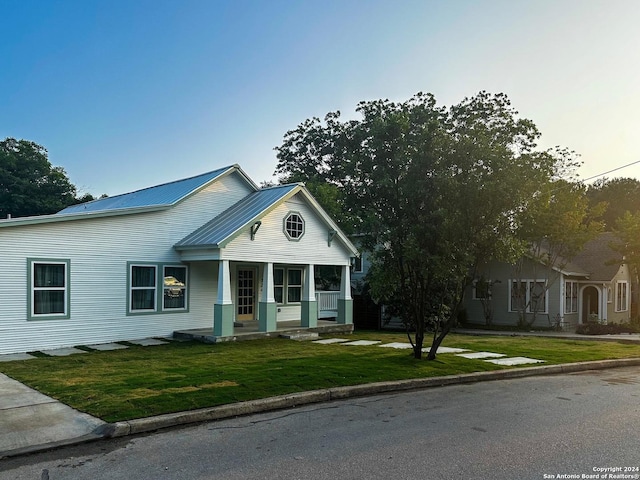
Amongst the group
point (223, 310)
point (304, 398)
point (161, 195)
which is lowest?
point (304, 398)

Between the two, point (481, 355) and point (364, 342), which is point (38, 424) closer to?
point (481, 355)

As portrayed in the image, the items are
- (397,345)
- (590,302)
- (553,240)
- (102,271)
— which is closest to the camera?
(102,271)

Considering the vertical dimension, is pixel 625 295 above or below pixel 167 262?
below

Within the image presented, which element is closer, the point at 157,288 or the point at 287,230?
the point at 157,288

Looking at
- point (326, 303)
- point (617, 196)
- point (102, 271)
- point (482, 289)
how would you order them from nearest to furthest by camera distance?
point (102, 271), point (326, 303), point (482, 289), point (617, 196)

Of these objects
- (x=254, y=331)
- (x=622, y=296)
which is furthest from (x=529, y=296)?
(x=254, y=331)

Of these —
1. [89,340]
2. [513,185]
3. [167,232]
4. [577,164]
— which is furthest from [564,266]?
[89,340]

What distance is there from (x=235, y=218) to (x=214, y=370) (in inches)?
304

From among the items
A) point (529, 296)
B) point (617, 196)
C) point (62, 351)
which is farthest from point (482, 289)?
point (617, 196)

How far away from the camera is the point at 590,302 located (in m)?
30.5

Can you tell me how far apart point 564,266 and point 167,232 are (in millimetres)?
19583

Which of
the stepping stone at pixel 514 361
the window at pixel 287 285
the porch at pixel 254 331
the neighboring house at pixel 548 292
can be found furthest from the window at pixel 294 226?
the neighboring house at pixel 548 292

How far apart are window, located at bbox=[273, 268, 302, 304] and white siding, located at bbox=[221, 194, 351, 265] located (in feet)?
8.08

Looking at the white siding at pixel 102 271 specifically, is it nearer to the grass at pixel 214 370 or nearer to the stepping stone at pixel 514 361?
the grass at pixel 214 370
